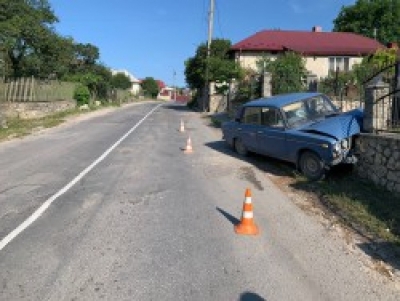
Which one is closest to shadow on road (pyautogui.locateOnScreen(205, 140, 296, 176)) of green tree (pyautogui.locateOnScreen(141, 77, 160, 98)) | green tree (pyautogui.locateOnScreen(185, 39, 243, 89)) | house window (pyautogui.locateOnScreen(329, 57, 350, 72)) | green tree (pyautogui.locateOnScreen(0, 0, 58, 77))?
green tree (pyautogui.locateOnScreen(185, 39, 243, 89))

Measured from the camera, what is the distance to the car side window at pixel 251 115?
12.5 m

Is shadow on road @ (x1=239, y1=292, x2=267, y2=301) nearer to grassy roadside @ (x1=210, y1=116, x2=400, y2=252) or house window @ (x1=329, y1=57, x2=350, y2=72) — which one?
grassy roadside @ (x1=210, y1=116, x2=400, y2=252)

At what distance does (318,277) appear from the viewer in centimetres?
499

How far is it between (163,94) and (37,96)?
406ft

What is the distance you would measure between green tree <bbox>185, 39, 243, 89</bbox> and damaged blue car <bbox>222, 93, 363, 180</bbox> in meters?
22.6

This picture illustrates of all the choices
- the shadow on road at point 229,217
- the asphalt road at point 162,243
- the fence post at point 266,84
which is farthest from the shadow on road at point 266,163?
the fence post at point 266,84

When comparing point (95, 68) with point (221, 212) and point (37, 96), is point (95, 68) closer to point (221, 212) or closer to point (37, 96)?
point (37, 96)

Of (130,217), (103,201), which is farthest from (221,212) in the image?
(103,201)

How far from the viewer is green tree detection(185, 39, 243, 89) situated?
37.4m

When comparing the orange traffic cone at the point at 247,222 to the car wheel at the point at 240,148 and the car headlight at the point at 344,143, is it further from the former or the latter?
the car wheel at the point at 240,148

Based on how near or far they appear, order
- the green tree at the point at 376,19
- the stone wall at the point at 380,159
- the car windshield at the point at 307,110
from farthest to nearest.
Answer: the green tree at the point at 376,19 < the car windshield at the point at 307,110 < the stone wall at the point at 380,159

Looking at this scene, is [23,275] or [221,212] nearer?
[23,275]

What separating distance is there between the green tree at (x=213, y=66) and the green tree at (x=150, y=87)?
7791cm

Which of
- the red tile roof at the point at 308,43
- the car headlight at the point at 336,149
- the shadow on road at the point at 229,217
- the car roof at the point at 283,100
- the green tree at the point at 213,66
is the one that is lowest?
the shadow on road at the point at 229,217
